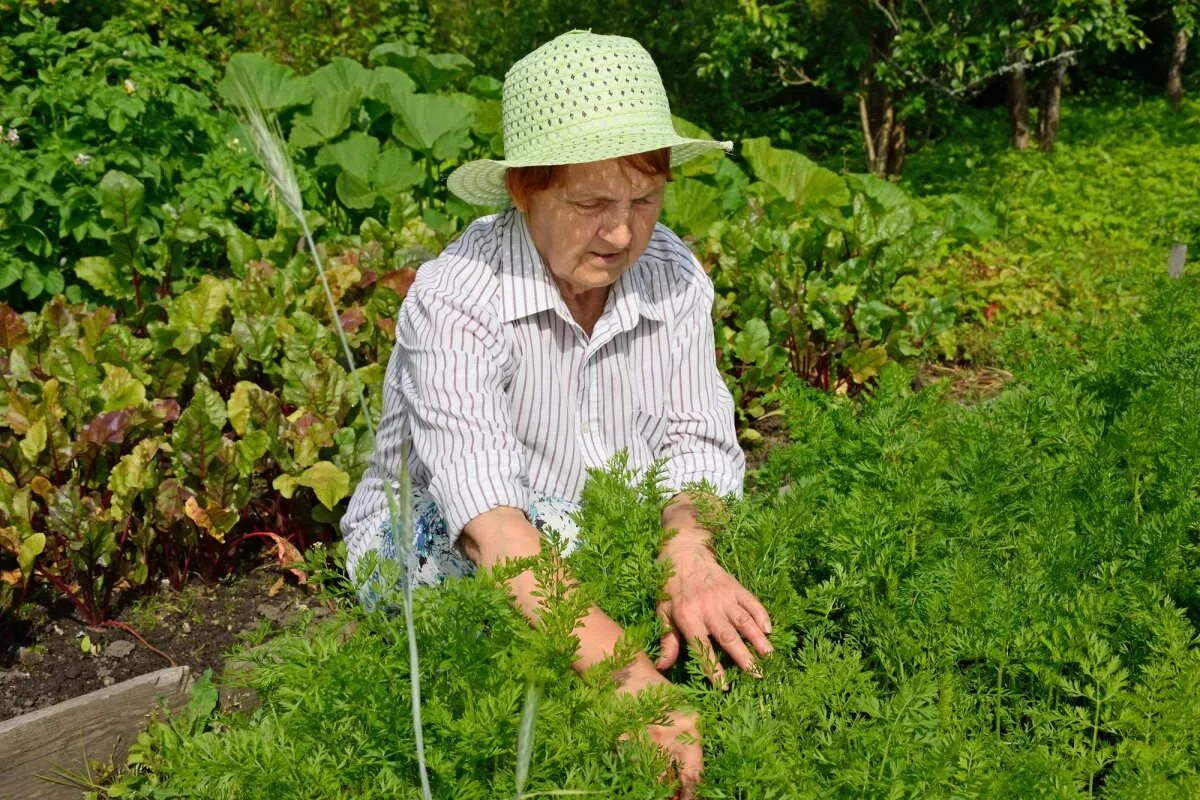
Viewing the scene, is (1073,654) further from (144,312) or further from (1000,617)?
(144,312)

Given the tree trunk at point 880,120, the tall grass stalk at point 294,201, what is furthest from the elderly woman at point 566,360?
the tree trunk at point 880,120

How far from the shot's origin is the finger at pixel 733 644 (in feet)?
6.75

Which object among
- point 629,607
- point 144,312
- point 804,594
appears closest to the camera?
point 629,607

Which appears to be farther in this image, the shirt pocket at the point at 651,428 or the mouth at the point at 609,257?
the shirt pocket at the point at 651,428

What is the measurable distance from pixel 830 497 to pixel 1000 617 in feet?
1.43

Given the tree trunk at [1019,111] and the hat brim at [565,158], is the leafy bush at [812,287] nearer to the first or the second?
the hat brim at [565,158]

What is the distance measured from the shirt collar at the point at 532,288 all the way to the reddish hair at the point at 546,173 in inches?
3.6

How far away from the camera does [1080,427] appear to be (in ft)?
9.55

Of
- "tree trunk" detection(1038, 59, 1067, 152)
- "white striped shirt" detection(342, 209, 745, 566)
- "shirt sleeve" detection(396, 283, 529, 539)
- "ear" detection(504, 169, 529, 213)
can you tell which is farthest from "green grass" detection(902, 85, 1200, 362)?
"shirt sleeve" detection(396, 283, 529, 539)

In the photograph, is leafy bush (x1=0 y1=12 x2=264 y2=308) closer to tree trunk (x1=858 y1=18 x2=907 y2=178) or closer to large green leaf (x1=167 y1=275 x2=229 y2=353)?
large green leaf (x1=167 y1=275 x2=229 y2=353)

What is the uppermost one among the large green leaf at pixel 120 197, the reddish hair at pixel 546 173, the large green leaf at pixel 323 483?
the reddish hair at pixel 546 173

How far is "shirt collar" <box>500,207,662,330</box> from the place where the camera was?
98.3 inches

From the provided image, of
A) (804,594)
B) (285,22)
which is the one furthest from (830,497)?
(285,22)

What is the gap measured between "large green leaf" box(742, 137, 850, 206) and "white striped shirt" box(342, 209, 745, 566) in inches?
104
